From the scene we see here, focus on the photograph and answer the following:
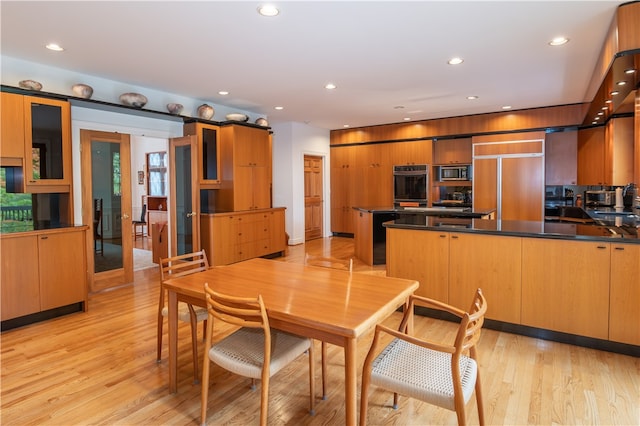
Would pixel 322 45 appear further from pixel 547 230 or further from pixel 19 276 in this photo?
pixel 19 276

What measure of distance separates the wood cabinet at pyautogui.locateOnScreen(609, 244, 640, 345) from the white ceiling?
73.1 inches

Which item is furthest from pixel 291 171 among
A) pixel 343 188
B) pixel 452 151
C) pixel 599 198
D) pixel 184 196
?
pixel 599 198

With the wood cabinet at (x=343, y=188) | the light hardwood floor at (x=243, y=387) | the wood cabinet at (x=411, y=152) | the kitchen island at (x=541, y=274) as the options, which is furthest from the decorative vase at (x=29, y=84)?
the wood cabinet at (x=411, y=152)

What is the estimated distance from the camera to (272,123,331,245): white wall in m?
7.80

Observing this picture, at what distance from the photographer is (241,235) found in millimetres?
5840

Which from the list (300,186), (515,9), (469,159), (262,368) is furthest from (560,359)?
(300,186)

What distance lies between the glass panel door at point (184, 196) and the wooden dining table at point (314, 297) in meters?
2.80

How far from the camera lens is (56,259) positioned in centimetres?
357

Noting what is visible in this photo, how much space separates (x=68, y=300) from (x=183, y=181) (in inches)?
86.4

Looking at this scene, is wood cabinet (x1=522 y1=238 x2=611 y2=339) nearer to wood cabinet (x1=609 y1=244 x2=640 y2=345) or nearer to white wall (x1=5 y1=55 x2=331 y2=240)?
wood cabinet (x1=609 y1=244 x2=640 y2=345)

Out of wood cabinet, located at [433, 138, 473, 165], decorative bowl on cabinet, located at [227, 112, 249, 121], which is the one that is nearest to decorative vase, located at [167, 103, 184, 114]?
decorative bowl on cabinet, located at [227, 112, 249, 121]

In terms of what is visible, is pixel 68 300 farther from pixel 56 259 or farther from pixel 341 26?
pixel 341 26

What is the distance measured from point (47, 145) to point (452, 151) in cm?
663

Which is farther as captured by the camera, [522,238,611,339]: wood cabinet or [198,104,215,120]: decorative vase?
[198,104,215,120]: decorative vase
